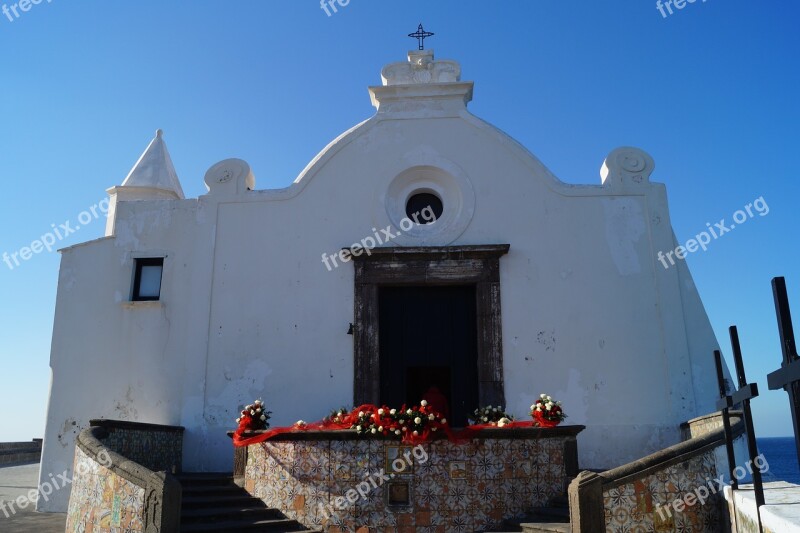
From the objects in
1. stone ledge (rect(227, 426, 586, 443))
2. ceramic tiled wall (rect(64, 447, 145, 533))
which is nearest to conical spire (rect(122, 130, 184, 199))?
ceramic tiled wall (rect(64, 447, 145, 533))

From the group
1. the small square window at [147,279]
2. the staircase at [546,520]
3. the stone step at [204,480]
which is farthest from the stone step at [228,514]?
the small square window at [147,279]

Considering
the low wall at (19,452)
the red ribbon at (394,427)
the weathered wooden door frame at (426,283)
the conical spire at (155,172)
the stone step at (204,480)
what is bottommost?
the low wall at (19,452)

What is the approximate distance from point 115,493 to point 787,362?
7.94 meters

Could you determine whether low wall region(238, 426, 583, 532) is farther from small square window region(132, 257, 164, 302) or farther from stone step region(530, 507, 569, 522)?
small square window region(132, 257, 164, 302)

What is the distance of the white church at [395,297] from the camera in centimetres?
1280

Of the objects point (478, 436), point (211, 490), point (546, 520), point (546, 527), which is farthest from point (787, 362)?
point (211, 490)

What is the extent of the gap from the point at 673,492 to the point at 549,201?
6727 mm

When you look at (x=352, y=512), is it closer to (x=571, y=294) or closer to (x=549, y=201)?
(x=571, y=294)

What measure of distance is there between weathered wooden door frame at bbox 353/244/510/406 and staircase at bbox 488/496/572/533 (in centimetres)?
346

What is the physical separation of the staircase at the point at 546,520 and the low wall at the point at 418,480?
0.39ft

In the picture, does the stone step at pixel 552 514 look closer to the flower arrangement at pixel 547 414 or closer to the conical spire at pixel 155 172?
the flower arrangement at pixel 547 414

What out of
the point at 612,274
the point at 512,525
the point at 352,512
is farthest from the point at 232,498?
the point at 612,274

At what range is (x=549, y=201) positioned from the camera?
1370 cm

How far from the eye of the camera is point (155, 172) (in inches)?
741
